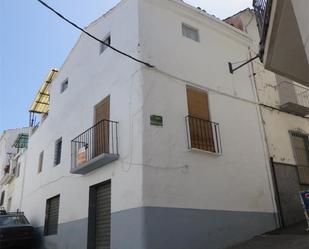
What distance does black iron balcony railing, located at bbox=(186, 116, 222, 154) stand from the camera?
10.0 metres

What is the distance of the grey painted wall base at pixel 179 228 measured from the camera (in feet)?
27.0

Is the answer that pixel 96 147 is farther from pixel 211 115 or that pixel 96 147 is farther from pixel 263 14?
pixel 263 14

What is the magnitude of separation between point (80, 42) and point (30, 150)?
23.8 feet

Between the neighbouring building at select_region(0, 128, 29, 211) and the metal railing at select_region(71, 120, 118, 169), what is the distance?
29.6ft

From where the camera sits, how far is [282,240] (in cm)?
902

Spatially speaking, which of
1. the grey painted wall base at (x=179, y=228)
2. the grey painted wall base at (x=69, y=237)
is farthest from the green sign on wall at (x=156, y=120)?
the grey painted wall base at (x=69, y=237)

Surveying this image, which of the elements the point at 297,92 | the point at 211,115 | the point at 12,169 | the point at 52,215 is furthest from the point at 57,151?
the point at 297,92

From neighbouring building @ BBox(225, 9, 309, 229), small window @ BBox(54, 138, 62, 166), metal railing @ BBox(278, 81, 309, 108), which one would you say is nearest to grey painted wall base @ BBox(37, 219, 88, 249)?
small window @ BBox(54, 138, 62, 166)

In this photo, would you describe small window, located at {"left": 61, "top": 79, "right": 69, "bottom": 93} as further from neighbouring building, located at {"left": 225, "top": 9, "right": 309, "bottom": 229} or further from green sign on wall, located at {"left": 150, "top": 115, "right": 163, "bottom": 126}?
neighbouring building, located at {"left": 225, "top": 9, "right": 309, "bottom": 229}

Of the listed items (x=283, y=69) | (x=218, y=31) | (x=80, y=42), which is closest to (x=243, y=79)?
(x=218, y=31)

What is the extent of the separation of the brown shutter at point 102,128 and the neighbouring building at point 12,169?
10.0m

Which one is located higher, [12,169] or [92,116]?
[12,169]

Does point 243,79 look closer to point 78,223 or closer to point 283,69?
point 283,69

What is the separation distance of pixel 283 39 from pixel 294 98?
8004 mm
